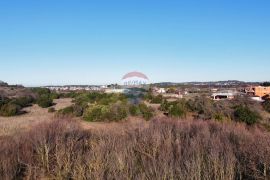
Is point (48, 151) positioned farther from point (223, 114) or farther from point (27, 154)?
point (223, 114)

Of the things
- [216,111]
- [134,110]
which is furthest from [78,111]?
[216,111]

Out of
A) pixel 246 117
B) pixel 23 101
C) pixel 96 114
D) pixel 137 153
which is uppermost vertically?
pixel 23 101

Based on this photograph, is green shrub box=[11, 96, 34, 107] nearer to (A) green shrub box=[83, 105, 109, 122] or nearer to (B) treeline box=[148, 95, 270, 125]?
(A) green shrub box=[83, 105, 109, 122]

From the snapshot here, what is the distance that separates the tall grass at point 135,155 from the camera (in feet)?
37.4

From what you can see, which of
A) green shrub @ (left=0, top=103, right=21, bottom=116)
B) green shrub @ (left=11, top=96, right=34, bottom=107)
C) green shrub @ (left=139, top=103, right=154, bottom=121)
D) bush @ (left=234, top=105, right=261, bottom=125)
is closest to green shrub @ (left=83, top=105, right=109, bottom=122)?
green shrub @ (left=139, top=103, right=154, bottom=121)

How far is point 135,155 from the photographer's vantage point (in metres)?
16.9

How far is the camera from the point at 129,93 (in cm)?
6075

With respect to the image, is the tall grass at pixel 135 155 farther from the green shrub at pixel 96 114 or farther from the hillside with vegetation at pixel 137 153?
the green shrub at pixel 96 114

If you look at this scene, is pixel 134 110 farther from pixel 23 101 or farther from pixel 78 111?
pixel 23 101

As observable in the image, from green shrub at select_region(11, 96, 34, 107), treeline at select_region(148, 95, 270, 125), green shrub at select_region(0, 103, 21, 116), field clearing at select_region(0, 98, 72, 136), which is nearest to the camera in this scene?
field clearing at select_region(0, 98, 72, 136)

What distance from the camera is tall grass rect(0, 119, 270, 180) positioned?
11.4m

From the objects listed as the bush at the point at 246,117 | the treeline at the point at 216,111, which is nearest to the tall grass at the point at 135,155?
the bush at the point at 246,117

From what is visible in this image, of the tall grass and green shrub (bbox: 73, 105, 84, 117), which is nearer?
the tall grass

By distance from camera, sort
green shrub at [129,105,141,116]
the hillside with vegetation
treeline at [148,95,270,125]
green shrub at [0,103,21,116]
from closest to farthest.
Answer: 1. the hillside with vegetation
2. treeline at [148,95,270,125]
3. green shrub at [129,105,141,116]
4. green shrub at [0,103,21,116]
